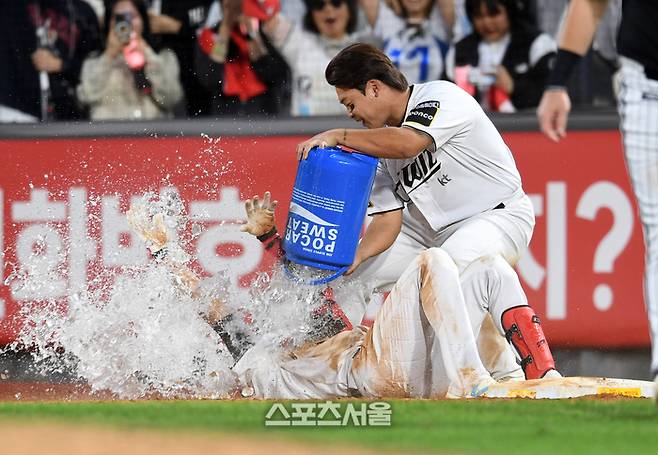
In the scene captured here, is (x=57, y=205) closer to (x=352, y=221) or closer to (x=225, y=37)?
(x=225, y=37)

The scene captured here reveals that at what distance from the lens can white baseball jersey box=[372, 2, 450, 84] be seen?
8.26 meters

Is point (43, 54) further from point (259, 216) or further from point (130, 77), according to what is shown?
point (259, 216)

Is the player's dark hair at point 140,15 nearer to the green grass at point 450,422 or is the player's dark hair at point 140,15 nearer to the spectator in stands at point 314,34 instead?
the spectator in stands at point 314,34

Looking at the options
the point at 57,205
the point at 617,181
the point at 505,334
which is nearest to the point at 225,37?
the point at 57,205

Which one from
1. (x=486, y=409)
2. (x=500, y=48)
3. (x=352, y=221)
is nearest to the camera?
(x=486, y=409)

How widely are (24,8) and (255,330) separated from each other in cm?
375

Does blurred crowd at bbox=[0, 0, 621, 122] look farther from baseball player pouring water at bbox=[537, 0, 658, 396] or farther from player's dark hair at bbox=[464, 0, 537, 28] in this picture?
baseball player pouring water at bbox=[537, 0, 658, 396]

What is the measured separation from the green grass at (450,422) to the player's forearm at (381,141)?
119 centimetres

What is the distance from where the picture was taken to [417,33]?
8305mm

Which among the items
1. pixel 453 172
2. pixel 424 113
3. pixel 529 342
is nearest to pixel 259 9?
pixel 453 172

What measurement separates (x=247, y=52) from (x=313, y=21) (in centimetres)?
51

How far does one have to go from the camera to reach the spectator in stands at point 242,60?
8.23m

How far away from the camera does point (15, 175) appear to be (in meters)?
7.65

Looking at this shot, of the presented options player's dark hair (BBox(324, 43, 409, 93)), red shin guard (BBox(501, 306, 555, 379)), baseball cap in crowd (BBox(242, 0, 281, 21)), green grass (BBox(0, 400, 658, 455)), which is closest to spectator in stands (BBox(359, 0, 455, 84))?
baseball cap in crowd (BBox(242, 0, 281, 21))
